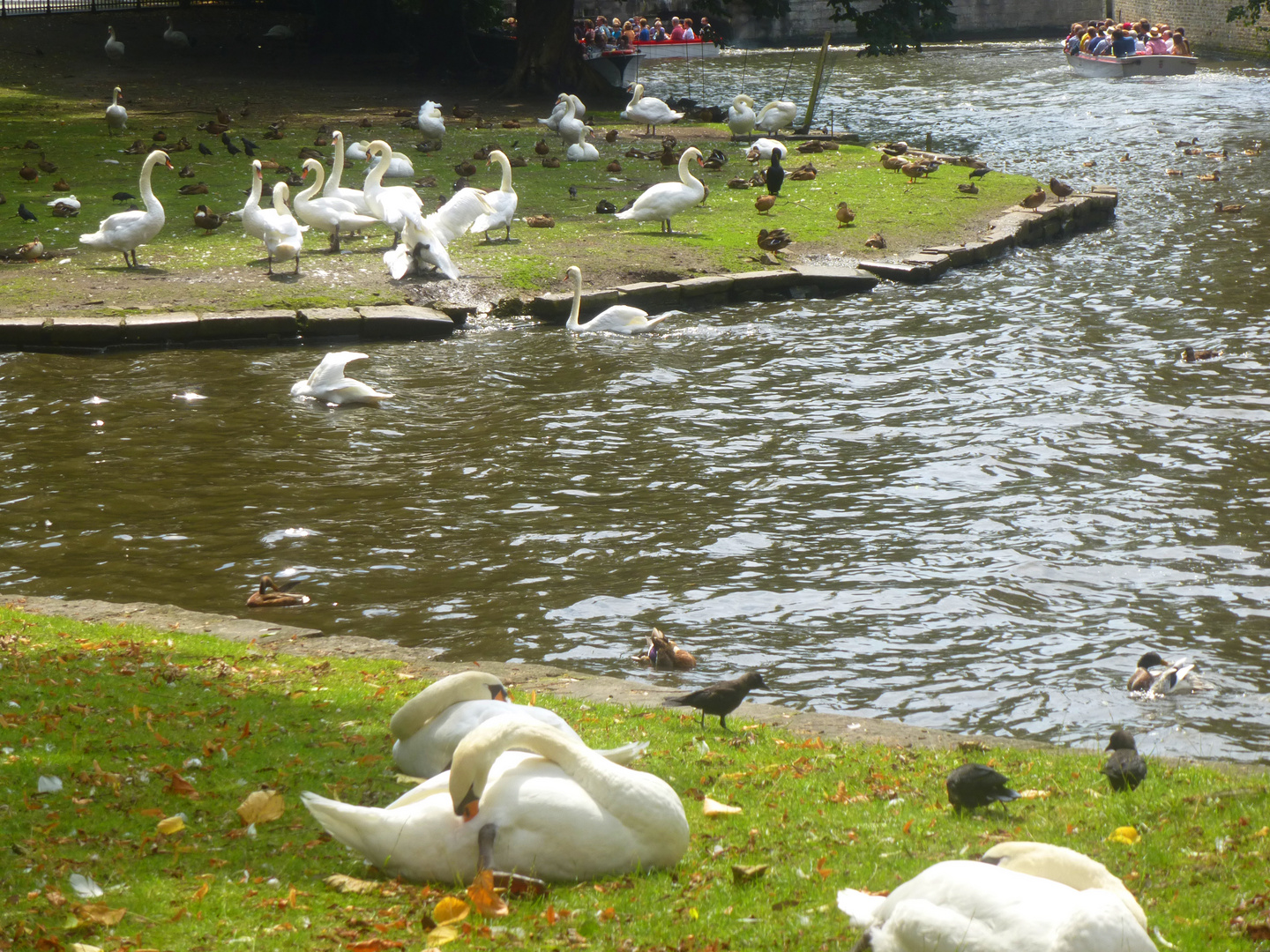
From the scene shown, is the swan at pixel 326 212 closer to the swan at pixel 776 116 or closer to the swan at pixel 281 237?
the swan at pixel 281 237

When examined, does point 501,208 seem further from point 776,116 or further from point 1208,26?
point 1208,26

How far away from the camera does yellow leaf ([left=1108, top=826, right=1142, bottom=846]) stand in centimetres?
520

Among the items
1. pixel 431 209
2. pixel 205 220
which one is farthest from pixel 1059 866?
pixel 431 209

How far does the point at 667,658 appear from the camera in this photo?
818cm

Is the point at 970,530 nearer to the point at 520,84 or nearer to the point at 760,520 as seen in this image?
the point at 760,520

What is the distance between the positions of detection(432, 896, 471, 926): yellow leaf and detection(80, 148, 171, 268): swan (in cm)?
1544

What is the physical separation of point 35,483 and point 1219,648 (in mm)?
10003

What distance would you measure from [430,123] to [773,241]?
1206 centimetres

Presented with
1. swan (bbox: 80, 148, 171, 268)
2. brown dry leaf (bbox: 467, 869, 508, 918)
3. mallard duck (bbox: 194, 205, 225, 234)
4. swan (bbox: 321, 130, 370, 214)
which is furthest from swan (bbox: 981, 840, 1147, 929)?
mallard duck (bbox: 194, 205, 225, 234)

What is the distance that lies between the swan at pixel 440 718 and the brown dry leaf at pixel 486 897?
110 cm

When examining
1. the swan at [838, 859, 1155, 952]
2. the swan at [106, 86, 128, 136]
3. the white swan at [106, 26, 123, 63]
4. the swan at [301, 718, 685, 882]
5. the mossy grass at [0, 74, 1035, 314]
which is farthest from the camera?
the white swan at [106, 26, 123, 63]

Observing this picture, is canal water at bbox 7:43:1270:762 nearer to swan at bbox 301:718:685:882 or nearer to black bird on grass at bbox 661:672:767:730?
black bird on grass at bbox 661:672:767:730

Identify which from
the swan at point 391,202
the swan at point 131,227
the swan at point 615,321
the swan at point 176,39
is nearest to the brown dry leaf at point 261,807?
the swan at point 615,321

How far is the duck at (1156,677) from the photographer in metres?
7.55
